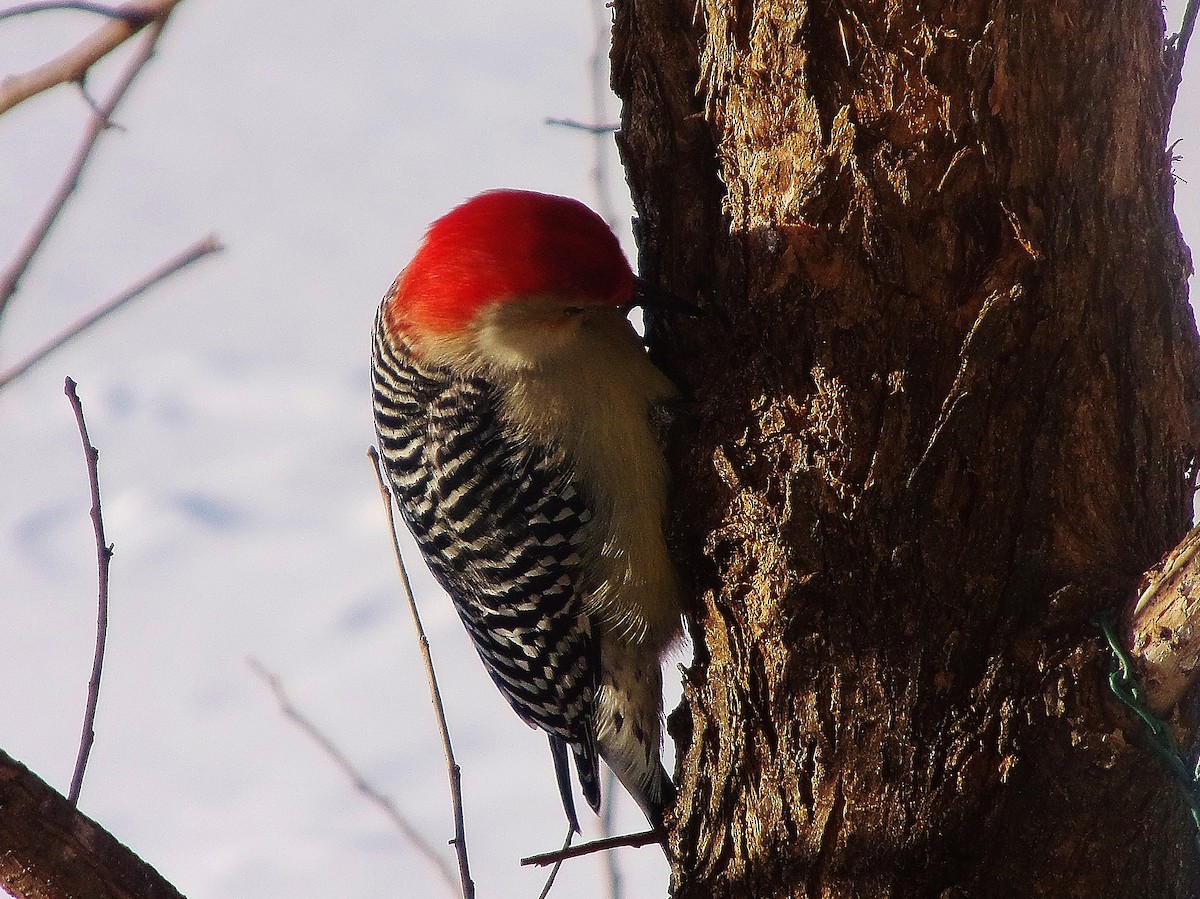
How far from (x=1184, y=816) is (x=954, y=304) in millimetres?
933

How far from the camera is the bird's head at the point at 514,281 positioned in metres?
2.48

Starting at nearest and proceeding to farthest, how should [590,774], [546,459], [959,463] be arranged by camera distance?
[959,463] → [546,459] → [590,774]

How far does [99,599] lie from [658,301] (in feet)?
3.93

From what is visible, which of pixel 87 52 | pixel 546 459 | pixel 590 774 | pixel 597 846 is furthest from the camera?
pixel 590 774

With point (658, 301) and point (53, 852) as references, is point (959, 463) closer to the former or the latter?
point (658, 301)

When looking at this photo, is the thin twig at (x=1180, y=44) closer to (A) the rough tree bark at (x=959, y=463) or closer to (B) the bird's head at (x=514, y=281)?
(A) the rough tree bark at (x=959, y=463)

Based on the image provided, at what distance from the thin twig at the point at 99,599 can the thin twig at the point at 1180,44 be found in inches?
78.8

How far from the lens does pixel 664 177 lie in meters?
2.45

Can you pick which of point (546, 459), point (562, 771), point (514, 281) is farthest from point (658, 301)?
point (562, 771)

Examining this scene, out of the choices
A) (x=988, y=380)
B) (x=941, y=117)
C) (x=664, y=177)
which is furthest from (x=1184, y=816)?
(x=664, y=177)

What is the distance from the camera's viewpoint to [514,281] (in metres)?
2.53

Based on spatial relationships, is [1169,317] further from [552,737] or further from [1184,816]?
[552,737]

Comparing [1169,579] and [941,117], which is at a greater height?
[941,117]

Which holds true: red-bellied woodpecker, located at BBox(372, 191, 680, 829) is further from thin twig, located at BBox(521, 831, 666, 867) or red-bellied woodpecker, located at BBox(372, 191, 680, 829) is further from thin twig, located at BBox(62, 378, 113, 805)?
thin twig, located at BBox(62, 378, 113, 805)
